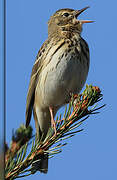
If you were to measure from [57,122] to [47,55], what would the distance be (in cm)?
155

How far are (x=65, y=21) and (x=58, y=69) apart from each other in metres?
1.31

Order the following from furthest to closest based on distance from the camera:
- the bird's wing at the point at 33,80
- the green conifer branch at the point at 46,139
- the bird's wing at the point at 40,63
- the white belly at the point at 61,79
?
the bird's wing at the point at 33,80
the bird's wing at the point at 40,63
the white belly at the point at 61,79
the green conifer branch at the point at 46,139

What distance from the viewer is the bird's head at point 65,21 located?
188 inches

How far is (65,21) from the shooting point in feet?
16.4

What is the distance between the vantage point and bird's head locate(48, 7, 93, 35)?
4.78 metres

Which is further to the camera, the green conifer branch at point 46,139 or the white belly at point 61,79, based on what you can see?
the white belly at point 61,79

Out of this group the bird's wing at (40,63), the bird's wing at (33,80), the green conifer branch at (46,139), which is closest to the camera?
the green conifer branch at (46,139)

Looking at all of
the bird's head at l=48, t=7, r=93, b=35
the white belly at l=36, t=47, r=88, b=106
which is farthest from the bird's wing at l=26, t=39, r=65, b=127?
the bird's head at l=48, t=7, r=93, b=35

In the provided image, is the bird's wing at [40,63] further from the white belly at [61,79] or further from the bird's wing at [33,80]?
the white belly at [61,79]

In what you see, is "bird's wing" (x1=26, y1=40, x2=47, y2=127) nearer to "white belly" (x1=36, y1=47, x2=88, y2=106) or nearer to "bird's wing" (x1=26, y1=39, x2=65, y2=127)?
"bird's wing" (x1=26, y1=39, x2=65, y2=127)

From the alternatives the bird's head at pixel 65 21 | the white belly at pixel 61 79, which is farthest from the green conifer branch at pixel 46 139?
the bird's head at pixel 65 21

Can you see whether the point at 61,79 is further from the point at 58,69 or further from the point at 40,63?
the point at 40,63

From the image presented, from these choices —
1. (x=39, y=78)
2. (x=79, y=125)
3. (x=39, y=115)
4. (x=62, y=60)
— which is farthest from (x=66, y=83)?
(x=79, y=125)

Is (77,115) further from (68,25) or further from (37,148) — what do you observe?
(68,25)
